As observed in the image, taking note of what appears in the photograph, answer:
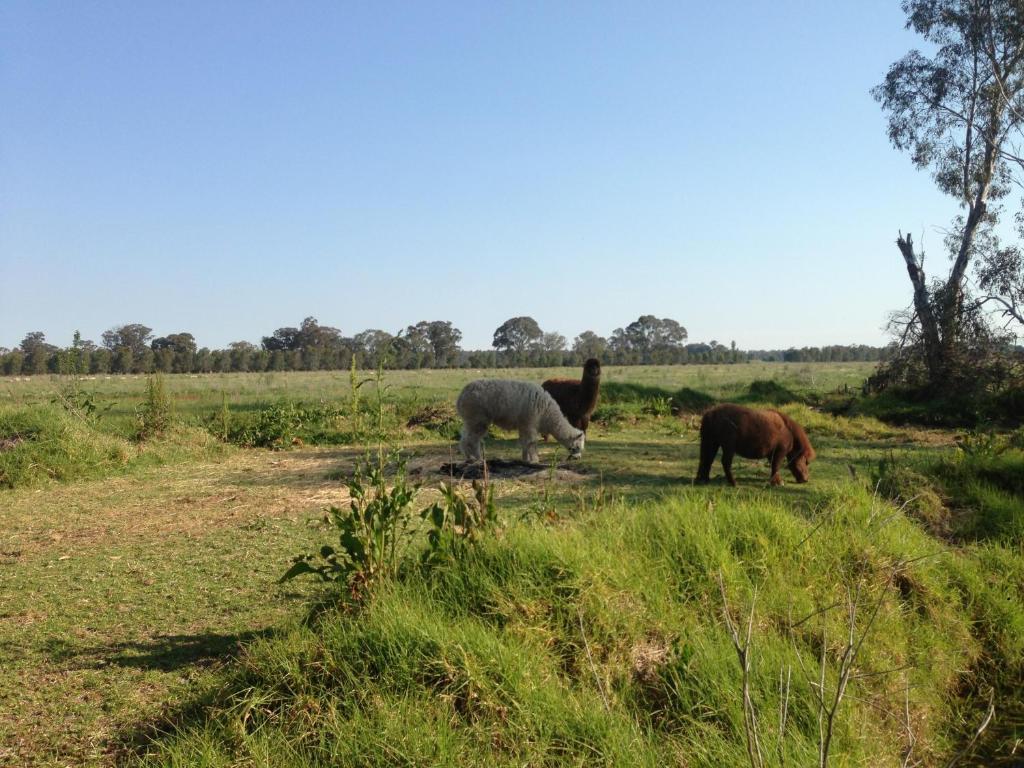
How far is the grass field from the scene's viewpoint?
320 centimetres

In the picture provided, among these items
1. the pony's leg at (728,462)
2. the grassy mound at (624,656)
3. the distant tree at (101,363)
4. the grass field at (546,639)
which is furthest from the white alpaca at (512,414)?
the distant tree at (101,363)

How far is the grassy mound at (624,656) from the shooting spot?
10.2 ft

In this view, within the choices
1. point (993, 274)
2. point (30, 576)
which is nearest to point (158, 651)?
point (30, 576)

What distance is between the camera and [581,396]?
12.8 meters

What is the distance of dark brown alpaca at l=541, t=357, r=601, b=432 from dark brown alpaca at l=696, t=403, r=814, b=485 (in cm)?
381

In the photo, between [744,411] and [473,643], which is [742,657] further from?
[744,411]

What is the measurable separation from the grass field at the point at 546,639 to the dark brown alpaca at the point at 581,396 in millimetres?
5816

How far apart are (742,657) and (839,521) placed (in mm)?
4017

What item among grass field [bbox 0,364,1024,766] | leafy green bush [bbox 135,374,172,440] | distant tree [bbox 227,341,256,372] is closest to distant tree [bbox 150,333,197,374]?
distant tree [bbox 227,341,256,372]

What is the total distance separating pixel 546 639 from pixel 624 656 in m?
0.42

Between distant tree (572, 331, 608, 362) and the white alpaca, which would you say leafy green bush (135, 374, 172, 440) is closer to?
Result: the white alpaca

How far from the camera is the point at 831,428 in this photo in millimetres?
15258

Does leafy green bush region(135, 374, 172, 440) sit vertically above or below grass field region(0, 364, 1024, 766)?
above

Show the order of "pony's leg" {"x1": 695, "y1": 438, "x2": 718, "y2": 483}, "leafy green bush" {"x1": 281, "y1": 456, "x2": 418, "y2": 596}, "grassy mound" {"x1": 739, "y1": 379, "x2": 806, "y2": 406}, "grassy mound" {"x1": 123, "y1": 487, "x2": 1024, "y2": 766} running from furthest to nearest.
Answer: "grassy mound" {"x1": 739, "y1": 379, "x2": 806, "y2": 406}, "pony's leg" {"x1": 695, "y1": 438, "x2": 718, "y2": 483}, "leafy green bush" {"x1": 281, "y1": 456, "x2": 418, "y2": 596}, "grassy mound" {"x1": 123, "y1": 487, "x2": 1024, "y2": 766}
